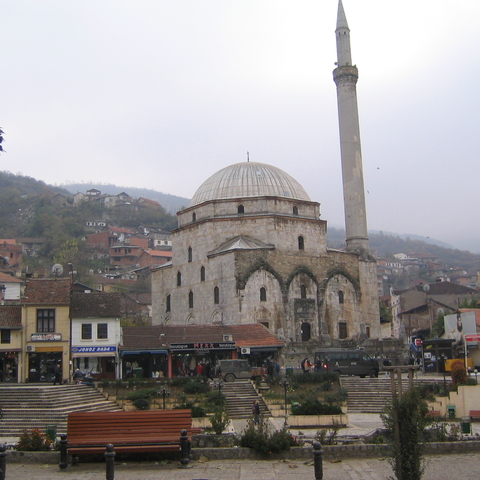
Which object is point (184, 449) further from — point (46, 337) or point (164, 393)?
point (46, 337)

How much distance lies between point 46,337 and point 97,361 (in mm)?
2617

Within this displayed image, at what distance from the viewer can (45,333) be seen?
27.8 meters

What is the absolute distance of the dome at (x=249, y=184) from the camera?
1654 inches

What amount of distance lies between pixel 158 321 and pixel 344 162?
1685 cm

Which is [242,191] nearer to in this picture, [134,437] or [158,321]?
A: [158,321]

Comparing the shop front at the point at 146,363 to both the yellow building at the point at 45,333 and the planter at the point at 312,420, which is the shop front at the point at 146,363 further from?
the planter at the point at 312,420

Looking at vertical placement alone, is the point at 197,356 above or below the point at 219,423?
above

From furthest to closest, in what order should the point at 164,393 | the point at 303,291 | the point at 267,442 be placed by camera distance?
the point at 303,291 < the point at 164,393 < the point at 267,442

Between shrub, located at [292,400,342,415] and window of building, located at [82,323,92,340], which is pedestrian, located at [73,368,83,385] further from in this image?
shrub, located at [292,400,342,415]

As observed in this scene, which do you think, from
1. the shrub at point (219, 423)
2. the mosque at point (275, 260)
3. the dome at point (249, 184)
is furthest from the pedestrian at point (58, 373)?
the dome at point (249, 184)

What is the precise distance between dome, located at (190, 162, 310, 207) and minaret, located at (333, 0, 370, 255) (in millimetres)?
3071

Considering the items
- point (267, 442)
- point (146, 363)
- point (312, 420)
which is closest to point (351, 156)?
point (146, 363)

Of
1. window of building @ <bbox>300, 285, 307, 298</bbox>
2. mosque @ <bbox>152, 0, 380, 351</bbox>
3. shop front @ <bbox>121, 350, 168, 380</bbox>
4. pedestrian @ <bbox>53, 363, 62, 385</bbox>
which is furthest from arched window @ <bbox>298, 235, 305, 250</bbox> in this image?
pedestrian @ <bbox>53, 363, 62, 385</bbox>

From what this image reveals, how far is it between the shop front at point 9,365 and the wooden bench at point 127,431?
15726 millimetres
